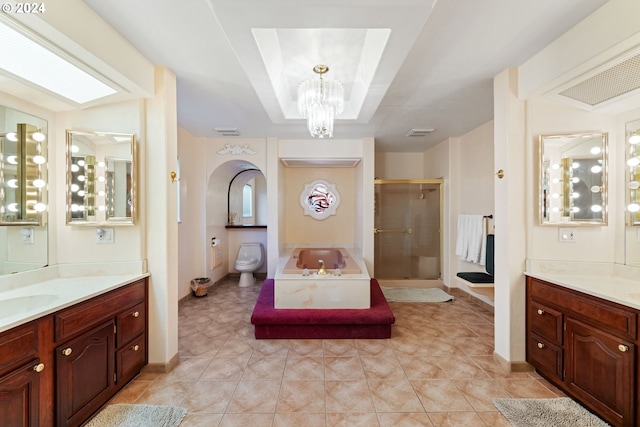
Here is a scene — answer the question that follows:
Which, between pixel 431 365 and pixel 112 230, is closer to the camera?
pixel 112 230

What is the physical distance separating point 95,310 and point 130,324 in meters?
0.34

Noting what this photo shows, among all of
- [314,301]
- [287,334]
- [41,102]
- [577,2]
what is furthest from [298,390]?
[577,2]

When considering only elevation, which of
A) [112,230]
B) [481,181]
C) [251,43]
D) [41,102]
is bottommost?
[112,230]

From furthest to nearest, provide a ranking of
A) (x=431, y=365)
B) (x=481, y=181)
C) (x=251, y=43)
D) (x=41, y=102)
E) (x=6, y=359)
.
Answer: (x=481, y=181) → (x=431, y=365) → (x=41, y=102) → (x=251, y=43) → (x=6, y=359)

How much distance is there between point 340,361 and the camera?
7.64ft

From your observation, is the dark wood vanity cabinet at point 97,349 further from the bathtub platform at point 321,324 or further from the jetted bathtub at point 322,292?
the jetted bathtub at point 322,292

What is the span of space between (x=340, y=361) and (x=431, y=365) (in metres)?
0.75

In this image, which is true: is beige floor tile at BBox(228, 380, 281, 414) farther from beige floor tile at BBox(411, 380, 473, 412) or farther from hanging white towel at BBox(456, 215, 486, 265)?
hanging white towel at BBox(456, 215, 486, 265)

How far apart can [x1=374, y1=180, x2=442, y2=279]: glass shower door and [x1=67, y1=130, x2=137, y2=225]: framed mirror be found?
3489 mm

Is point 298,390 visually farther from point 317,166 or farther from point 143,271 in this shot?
point 317,166

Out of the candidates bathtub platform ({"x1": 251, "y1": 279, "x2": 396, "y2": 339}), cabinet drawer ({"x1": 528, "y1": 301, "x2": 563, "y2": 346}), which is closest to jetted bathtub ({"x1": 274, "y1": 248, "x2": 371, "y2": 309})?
bathtub platform ({"x1": 251, "y1": 279, "x2": 396, "y2": 339})

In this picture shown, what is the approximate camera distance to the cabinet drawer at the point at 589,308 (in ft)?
4.85

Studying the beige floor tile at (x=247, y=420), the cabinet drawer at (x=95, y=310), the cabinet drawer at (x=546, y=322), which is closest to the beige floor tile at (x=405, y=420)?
the beige floor tile at (x=247, y=420)

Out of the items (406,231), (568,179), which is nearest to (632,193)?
(568,179)
